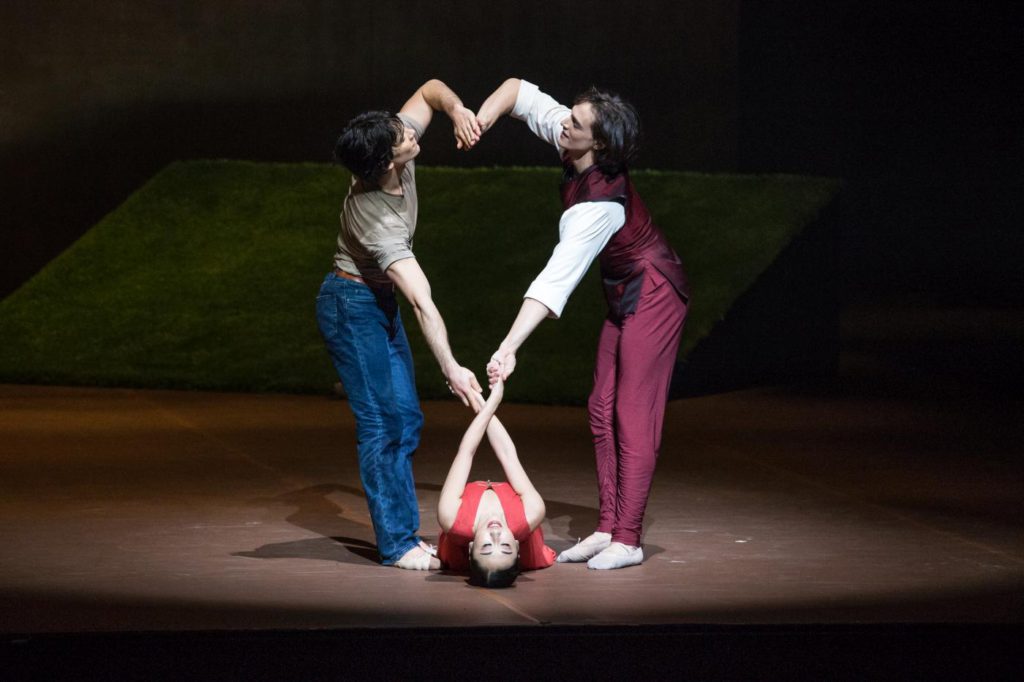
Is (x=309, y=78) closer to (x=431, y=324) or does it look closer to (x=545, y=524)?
(x=545, y=524)

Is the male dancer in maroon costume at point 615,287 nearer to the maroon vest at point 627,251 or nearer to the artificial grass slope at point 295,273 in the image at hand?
the maroon vest at point 627,251

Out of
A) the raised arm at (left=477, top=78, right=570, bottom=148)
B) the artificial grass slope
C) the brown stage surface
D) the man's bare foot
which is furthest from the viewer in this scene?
the artificial grass slope

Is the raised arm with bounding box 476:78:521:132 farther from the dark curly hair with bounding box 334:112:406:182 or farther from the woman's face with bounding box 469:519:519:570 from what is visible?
the woman's face with bounding box 469:519:519:570

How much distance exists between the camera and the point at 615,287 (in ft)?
19.2

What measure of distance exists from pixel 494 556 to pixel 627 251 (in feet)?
3.68

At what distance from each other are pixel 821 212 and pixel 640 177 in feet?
4.65

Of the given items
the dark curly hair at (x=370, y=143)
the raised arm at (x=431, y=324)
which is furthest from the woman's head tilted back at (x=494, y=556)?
the dark curly hair at (x=370, y=143)

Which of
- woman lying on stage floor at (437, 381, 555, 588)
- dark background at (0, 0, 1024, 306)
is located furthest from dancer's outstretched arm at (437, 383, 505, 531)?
dark background at (0, 0, 1024, 306)

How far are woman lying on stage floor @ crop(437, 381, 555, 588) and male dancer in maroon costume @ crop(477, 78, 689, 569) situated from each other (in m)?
0.33

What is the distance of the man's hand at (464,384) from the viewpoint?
5348mm

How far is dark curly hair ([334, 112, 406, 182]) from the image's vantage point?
5.48m

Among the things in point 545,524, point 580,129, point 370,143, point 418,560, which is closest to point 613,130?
point 580,129

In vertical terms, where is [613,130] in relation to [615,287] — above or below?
above

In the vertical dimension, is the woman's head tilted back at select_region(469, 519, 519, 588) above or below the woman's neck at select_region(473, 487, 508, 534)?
below
